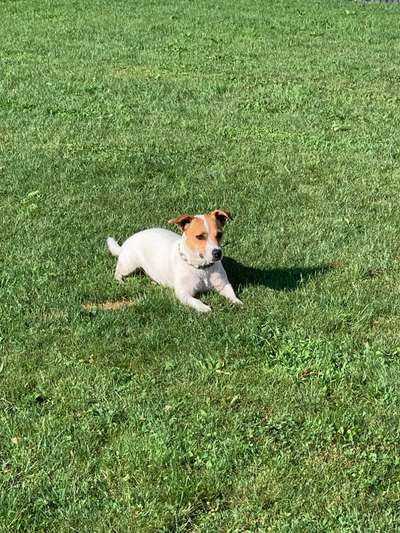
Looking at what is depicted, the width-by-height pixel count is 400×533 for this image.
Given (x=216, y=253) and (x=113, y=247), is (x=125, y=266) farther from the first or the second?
(x=216, y=253)

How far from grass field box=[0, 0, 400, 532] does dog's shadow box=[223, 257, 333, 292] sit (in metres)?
0.03

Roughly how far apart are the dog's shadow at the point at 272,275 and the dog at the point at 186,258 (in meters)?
0.36

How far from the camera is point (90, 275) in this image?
673cm

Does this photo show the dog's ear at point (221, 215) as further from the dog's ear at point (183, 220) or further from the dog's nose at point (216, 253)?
the dog's nose at point (216, 253)

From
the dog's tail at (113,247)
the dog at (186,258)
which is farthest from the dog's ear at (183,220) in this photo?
the dog's tail at (113,247)

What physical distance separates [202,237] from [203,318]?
A: 0.62 meters

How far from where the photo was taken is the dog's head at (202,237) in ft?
19.3

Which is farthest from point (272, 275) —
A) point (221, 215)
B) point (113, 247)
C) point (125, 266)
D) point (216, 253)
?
point (113, 247)

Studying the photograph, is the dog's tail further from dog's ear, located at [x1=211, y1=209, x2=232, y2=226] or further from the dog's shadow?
dog's ear, located at [x1=211, y1=209, x2=232, y2=226]

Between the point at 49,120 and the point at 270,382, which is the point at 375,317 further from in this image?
the point at 49,120

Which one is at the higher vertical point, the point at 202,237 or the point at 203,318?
the point at 202,237

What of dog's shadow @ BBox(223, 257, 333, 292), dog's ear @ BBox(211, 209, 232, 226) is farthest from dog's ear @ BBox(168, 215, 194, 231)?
dog's shadow @ BBox(223, 257, 333, 292)

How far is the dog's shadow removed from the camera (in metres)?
6.55

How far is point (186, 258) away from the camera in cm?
607
